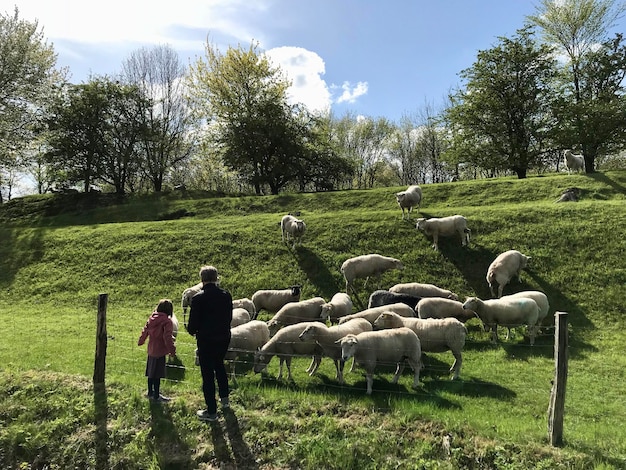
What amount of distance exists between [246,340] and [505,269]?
9906mm

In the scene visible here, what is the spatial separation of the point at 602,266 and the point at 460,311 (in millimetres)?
7280

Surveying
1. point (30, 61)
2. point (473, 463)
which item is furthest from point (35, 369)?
point (30, 61)

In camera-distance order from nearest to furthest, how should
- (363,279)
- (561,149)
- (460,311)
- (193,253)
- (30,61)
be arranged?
(460,311) → (363,279) → (193,253) → (30,61) → (561,149)

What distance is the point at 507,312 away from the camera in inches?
480

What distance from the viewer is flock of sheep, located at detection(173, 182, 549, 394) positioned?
933cm

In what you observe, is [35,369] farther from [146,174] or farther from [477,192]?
[146,174]

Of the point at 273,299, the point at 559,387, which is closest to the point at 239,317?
the point at 273,299

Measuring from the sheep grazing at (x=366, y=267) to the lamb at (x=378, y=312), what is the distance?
14.0ft

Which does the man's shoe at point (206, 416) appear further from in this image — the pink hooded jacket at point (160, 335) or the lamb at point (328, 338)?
the lamb at point (328, 338)

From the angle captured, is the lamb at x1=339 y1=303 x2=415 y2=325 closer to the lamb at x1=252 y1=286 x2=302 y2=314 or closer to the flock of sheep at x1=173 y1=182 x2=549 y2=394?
the flock of sheep at x1=173 y1=182 x2=549 y2=394

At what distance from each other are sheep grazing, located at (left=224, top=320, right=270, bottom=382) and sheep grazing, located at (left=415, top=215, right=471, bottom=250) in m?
10.6

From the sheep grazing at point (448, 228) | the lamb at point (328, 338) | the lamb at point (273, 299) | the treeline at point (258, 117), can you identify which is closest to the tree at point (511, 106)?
the treeline at point (258, 117)

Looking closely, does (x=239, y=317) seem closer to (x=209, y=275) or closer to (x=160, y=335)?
(x=160, y=335)

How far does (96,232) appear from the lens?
27750mm
